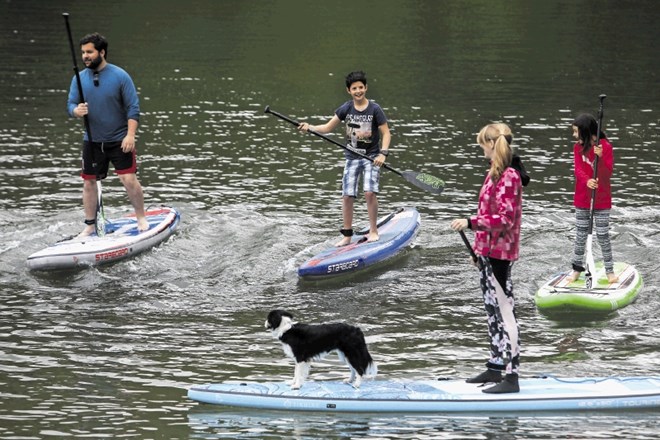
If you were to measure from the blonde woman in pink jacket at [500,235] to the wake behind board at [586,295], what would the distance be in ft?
9.29

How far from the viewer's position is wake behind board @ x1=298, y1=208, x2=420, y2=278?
546 inches

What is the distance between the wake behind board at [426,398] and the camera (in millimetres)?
9820

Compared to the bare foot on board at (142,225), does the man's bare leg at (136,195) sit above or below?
above

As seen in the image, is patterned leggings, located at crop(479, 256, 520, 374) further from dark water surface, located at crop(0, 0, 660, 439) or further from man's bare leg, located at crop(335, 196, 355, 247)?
man's bare leg, located at crop(335, 196, 355, 247)

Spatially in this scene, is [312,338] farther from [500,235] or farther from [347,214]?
[347,214]

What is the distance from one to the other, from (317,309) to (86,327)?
2397 mm

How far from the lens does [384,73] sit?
97.1 feet

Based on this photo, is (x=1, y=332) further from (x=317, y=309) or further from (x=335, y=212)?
(x=335, y=212)

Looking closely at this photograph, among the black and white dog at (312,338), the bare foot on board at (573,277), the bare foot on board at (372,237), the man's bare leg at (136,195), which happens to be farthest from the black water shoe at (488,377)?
the man's bare leg at (136,195)

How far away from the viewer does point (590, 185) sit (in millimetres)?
12578

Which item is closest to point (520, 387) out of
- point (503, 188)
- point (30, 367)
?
point (503, 188)

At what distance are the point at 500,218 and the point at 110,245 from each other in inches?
253

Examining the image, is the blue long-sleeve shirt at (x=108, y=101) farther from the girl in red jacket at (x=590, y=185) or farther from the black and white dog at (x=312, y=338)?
the black and white dog at (x=312, y=338)

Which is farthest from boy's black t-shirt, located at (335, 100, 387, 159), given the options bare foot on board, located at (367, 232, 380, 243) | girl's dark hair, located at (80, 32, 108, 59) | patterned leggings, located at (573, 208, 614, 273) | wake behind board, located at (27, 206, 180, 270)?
girl's dark hair, located at (80, 32, 108, 59)
